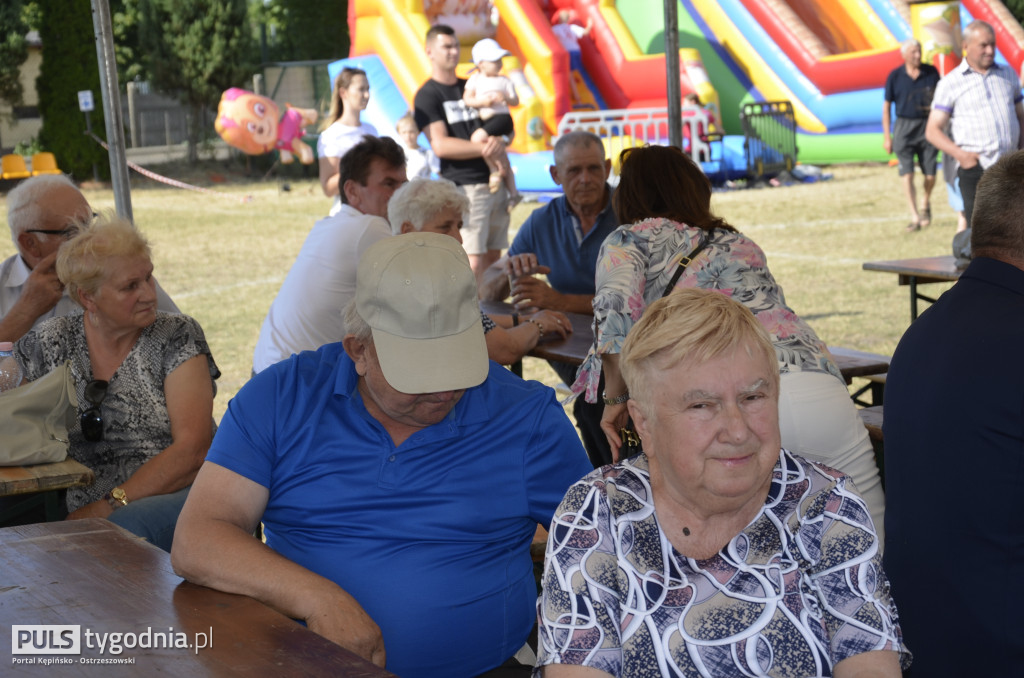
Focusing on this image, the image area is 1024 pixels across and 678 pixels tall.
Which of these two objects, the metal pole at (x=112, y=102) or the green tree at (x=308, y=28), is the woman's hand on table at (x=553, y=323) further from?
the green tree at (x=308, y=28)

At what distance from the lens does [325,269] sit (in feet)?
13.1

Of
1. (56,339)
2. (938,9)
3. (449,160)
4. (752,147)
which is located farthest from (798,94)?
(56,339)

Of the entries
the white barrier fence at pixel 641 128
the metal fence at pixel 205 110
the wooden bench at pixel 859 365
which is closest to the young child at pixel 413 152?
the white barrier fence at pixel 641 128

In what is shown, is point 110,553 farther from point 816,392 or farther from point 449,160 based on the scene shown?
point 449,160

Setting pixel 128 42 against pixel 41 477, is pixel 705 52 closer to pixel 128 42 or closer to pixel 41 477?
pixel 128 42

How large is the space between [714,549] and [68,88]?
73.4 ft

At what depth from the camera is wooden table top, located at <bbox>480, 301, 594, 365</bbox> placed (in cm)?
379

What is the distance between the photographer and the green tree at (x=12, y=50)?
2117 cm

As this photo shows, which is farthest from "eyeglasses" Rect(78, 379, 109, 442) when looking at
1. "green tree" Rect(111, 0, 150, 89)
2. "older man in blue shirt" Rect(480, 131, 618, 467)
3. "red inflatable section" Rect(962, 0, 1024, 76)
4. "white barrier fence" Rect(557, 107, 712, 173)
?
"green tree" Rect(111, 0, 150, 89)

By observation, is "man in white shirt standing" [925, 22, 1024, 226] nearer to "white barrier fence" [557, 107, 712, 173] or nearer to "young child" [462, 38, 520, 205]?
Result: "young child" [462, 38, 520, 205]

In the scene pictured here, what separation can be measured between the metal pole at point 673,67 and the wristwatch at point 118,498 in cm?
300

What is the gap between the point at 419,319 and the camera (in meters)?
2.07

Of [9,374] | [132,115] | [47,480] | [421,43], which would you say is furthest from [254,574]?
[132,115]

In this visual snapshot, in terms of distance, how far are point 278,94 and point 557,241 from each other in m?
20.8
